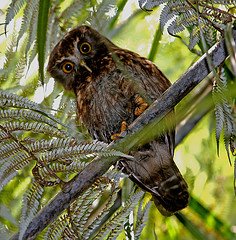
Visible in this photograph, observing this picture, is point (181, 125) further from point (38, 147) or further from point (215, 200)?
point (38, 147)

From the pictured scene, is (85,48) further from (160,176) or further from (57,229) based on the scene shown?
(57,229)

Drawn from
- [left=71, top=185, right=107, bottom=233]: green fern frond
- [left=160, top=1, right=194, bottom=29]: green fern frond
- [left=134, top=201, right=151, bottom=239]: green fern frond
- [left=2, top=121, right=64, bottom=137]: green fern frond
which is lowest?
[left=134, top=201, right=151, bottom=239]: green fern frond

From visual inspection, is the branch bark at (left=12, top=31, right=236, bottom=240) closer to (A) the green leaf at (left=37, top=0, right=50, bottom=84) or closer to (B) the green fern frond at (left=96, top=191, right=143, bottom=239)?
(B) the green fern frond at (left=96, top=191, right=143, bottom=239)

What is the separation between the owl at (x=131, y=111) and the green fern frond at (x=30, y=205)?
684mm

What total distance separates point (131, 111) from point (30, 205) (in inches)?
37.0

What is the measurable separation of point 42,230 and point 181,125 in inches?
47.9

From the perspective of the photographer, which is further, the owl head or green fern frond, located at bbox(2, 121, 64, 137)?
the owl head

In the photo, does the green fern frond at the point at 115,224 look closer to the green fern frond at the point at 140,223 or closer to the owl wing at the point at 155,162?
the green fern frond at the point at 140,223

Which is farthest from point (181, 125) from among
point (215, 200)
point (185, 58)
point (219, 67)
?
point (219, 67)

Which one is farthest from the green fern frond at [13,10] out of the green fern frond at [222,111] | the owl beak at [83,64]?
the owl beak at [83,64]

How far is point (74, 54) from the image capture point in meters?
2.81

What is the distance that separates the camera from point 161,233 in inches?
92.8

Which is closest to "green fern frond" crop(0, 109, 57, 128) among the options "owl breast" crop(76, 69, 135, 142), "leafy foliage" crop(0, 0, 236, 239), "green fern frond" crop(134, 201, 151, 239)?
"leafy foliage" crop(0, 0, 236, 239)

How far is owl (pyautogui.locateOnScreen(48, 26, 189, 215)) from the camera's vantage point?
241 cm
